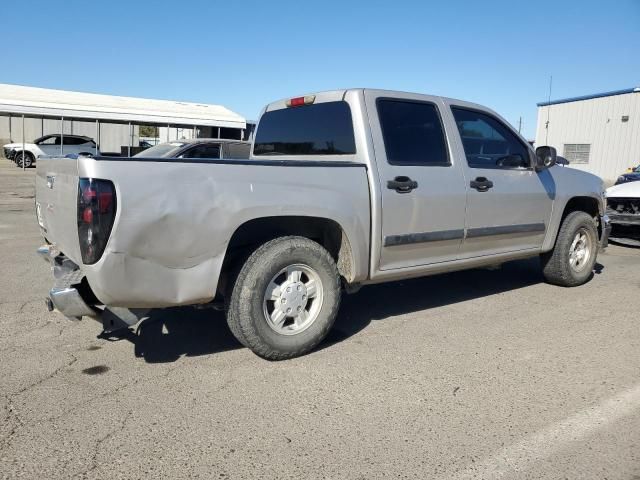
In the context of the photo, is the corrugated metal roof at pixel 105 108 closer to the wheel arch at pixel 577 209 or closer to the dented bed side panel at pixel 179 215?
the wheel arch at pixel 577 209

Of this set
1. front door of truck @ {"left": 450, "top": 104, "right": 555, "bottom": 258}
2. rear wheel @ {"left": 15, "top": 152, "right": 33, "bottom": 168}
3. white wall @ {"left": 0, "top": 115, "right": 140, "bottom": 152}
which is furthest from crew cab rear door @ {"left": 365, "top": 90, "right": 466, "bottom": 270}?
white wall @ {"left": 0, "top": 115, "right": 140, "bottom": 152}

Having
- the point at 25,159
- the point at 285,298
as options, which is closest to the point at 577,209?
the point at 285,298

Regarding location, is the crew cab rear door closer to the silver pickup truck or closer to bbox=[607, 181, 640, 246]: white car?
the silver pickup truck

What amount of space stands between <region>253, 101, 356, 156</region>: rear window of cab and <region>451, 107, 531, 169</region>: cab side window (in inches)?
43.8

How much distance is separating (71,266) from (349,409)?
200 cm

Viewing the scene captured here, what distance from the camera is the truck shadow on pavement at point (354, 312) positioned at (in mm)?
3969

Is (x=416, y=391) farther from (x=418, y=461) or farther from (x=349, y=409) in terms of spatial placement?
(x=418, y=461)

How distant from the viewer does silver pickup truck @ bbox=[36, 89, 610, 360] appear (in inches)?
121

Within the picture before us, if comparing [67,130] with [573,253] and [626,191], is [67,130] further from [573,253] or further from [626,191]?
[573,253]

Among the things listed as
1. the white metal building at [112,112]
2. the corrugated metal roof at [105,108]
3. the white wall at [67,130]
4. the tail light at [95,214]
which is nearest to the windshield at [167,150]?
the tail light at [95,214]

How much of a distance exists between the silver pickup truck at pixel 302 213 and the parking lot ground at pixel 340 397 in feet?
1.44

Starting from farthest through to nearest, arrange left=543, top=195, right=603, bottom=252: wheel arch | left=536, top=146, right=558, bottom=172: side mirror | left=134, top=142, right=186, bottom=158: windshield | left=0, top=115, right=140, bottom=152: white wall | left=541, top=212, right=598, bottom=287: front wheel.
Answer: left=0, top=115, right=140, bottom=152: white wall, left=134, top=142, right=186, bottom=158: windshield, left=541, top=212, right=598, bottom=287: front wheel, left=543, top=195, right=603, bottom=252: wheel arch, left=536, top=146, right=558, bottom=172: side mirror

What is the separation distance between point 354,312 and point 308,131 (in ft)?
5.44

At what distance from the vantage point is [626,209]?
8.66 metres
